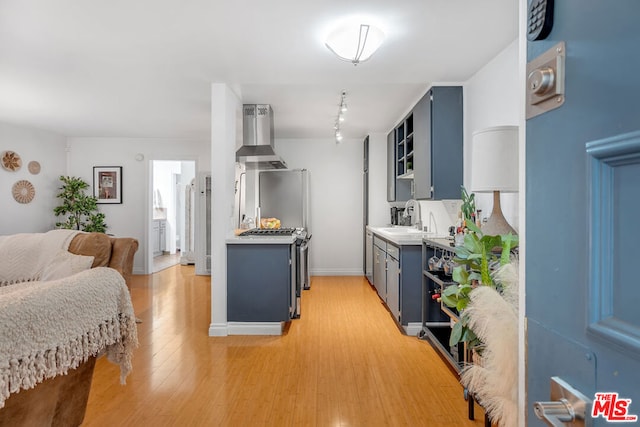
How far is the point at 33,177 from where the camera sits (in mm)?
5375

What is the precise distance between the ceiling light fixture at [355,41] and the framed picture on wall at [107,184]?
515 cm

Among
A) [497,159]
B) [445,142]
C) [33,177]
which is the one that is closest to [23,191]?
[33,177]

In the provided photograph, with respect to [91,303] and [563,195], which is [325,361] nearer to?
[91,303]

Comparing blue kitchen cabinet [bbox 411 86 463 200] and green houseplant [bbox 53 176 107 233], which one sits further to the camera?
green houseplant [bbox 53 176 107 233]

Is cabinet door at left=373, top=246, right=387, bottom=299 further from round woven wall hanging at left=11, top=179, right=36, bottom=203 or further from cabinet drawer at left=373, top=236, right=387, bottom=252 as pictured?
round woven wall hanging at left=11, top=179, right=36, bottom=203

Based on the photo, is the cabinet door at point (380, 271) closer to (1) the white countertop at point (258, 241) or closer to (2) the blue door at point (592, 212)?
(1) the white countertop at point (258, 241)

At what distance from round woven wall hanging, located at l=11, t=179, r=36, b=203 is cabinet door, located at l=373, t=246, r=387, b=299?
5280 millimetres

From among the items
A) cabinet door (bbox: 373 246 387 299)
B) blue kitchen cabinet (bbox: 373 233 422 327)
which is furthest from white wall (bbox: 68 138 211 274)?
blue kitchen cabinet (bbox: 373 233 422 327)

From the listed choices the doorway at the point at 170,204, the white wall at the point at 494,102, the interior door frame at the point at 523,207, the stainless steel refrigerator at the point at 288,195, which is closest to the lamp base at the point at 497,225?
the white wall at the point at 494,102

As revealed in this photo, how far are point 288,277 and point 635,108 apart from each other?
3.10 meters

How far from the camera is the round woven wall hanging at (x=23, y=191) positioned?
5102mm

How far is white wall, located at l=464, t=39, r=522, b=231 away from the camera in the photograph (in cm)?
245

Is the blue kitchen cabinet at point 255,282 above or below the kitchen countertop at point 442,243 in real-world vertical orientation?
below

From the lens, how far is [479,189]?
1985 mm
